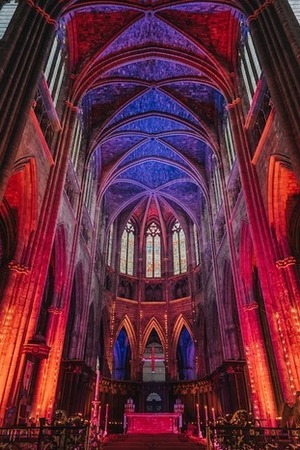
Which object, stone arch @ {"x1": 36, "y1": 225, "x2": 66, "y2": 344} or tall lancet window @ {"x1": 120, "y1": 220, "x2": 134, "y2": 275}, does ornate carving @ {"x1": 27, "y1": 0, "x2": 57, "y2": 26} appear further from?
tall lancet window @ {"x1": 120, "y1": 220, "x2": 134, "y2": 275}

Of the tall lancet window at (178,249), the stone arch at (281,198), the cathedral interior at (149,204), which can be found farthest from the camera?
the tall lancet window at (178,249)

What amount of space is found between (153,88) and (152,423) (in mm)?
18725

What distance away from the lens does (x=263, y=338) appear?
1578 centimetres

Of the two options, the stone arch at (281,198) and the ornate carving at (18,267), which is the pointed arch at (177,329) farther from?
the ornate carving at (18,267)

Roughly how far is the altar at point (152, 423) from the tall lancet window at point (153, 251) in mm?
12739

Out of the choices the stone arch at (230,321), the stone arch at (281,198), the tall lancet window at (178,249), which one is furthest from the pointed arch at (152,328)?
the stone arch at (281,198)

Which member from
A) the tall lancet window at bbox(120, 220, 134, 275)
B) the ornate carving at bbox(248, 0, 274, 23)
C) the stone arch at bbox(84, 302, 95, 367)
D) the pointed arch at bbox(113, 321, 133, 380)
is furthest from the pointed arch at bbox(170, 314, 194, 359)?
the ornate carving at bbox(248, 0, 274, 23)

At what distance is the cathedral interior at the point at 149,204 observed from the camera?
11109 mm

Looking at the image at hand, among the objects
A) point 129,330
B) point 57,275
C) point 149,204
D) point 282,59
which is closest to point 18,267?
point 57,275

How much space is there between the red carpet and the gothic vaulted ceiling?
→ 1488 centimetres

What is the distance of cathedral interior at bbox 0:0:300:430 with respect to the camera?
→ 11109mm

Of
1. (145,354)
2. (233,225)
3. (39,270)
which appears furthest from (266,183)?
(145,354)

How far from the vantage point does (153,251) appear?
30984mm

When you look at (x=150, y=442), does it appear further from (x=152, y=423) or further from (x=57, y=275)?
(x=57, y=275)
